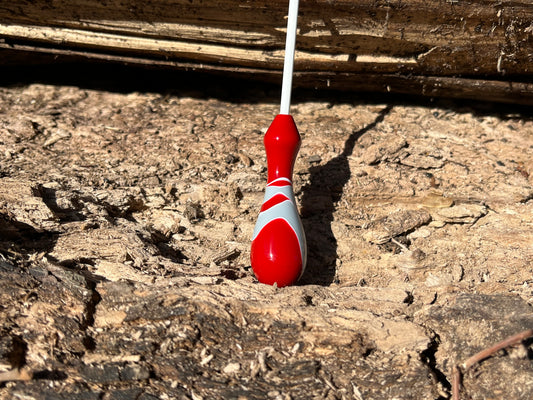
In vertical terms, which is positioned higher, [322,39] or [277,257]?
[322,39]

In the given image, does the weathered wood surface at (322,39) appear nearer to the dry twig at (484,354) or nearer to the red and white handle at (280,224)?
the red and white handle at (280,224)

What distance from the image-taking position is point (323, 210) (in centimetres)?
205

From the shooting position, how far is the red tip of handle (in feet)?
5.40

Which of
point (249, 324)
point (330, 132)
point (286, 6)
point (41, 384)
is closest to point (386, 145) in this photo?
point (330, 132)

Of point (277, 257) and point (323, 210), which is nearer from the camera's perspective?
point (277, 257)

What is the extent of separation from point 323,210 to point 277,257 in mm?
450

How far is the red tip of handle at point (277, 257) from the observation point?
1646 millimetres

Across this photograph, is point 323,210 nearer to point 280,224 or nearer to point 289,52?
point 280,224

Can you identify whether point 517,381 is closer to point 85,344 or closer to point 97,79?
point 85,344

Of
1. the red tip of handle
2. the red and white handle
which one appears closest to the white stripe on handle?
the red and white handle

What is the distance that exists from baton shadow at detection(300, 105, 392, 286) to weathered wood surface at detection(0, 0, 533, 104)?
0.90ft

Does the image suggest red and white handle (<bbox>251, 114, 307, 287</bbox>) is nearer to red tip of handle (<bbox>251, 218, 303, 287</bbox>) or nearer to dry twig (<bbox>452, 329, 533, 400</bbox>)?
red tip of handle (<bbox>251, 218, 303, 287</bbox>)

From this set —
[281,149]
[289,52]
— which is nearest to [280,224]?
[281,149]

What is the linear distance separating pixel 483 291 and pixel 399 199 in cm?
47
